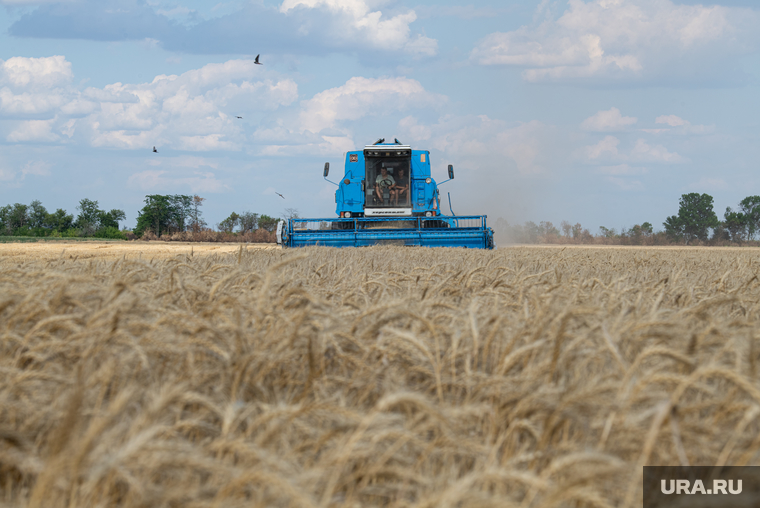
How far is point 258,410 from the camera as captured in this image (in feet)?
6.23

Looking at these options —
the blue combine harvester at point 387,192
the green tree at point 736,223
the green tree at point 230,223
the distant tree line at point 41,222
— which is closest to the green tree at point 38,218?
the distant tree line at point 41,222

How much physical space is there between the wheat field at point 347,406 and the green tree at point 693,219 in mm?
60892

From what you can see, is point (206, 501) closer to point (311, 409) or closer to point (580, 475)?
point (311, 409)

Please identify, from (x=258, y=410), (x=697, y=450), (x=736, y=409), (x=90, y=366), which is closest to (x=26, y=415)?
(x=90, y=366)

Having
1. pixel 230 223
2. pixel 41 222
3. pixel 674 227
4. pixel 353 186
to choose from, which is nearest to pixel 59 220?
pixel 41 222

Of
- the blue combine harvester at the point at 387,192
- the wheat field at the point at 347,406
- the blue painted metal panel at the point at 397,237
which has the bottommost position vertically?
the wheat field at the point at 347,406

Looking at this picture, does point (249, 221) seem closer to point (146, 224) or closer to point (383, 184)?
point (146, 224)

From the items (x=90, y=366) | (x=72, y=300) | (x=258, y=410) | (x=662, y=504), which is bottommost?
(x=662, y=504)

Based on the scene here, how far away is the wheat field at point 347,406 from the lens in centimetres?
129

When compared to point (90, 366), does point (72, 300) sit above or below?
above

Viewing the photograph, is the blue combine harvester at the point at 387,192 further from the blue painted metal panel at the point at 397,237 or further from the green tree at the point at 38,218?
the green tree at the point at 38,218

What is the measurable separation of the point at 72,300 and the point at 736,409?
2502mm

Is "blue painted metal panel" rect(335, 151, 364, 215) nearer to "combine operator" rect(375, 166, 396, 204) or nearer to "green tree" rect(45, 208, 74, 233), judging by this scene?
"combine operator" rect(375, 166, 396, 204)

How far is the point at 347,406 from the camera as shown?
193 cm
